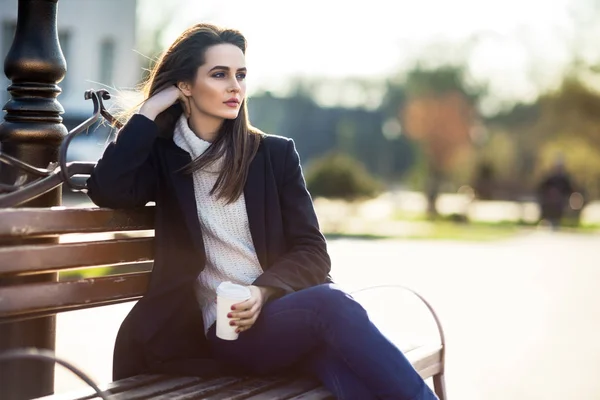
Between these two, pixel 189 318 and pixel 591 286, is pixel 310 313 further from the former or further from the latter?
pixel 591 286

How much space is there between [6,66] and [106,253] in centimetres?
86

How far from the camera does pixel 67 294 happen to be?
102 inches

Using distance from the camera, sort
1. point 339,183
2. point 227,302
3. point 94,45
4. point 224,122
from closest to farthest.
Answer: point 227,302, point 224,122, point 339,183, point 94,45

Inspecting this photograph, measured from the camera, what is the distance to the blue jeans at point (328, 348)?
2.54 meters

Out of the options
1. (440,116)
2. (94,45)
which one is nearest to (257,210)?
(94,45)

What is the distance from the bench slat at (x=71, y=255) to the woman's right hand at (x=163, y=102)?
1.43ft

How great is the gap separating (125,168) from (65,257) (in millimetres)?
336

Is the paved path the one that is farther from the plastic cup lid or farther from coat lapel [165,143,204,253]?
the plastic cup lid

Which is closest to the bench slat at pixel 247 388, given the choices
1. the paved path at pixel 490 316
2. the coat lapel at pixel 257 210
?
the coat lapel at pixel 257 210

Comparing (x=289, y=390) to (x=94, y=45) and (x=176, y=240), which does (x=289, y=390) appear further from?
(x=94, y=45)

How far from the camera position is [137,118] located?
275 centimetres

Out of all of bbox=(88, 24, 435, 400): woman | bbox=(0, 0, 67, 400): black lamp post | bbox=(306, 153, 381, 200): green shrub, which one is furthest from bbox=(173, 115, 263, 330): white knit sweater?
bbox=(306, 153, 381, 200): green shrub

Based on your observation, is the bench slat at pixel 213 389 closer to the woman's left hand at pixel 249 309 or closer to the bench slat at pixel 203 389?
the bench slat at pixel 203 389

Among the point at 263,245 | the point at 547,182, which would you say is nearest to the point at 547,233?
the point at 547,182
